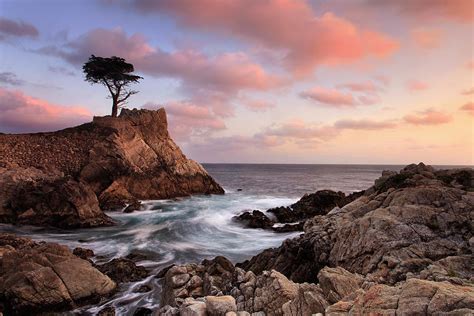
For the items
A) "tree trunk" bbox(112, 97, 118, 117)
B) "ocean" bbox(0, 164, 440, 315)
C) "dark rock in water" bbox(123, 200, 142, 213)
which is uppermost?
"tree trunk" bbox(112, 97, 118, 117)

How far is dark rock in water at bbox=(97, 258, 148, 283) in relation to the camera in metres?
14.3

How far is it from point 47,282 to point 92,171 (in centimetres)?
2635

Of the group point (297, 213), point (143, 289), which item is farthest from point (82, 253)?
point (297, 213)

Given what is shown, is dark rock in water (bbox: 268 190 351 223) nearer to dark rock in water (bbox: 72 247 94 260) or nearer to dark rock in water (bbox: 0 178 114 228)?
dark rock in water (bbox: 0 178 114 228)

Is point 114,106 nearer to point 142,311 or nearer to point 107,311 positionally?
point 107,311

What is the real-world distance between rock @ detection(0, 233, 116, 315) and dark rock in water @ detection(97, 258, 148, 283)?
1.16m

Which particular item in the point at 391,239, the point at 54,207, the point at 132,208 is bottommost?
the point at 132,208

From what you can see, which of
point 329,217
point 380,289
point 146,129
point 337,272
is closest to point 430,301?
point 380,289

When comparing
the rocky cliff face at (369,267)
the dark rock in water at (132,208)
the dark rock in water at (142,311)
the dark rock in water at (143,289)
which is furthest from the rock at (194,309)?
the dark rock in water at (132,208)

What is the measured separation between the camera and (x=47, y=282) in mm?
11453

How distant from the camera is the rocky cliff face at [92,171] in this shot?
25.7 meters

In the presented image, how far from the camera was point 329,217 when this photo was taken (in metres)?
15.4

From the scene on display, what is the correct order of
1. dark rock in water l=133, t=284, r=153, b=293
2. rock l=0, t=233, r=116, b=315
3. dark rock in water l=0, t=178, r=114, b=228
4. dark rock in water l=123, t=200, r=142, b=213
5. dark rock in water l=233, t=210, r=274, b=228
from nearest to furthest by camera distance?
rock l=0, t=233, r=116, b=315, dark rock in water l=133, t=284, r=153, b=293, dark rock in water l=0, t=178, r=114, b=228, dark rock in water l=233, t=210, r=274, b=228, dark rock in water l=123, t=200, r=142, b=213

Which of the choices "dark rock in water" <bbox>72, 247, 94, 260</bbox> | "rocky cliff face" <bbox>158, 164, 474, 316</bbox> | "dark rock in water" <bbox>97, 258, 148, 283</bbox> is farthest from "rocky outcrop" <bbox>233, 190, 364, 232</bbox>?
"dark rock in water" <bbox>72, 247, 94, 260</bbox>
